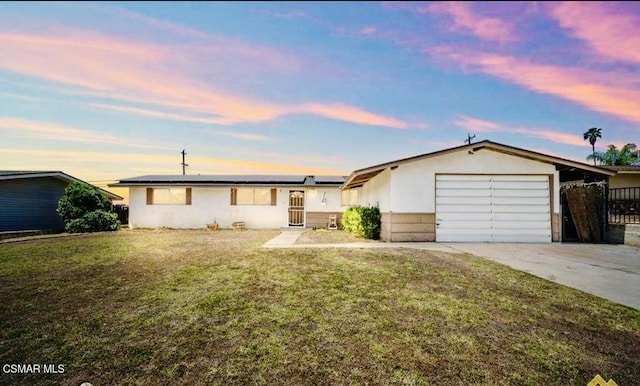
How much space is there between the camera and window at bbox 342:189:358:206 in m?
19.8

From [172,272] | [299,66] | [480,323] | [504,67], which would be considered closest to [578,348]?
[480,323]

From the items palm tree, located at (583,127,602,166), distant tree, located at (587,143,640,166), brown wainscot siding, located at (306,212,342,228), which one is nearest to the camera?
brown wainscot siding, located at (306,212,342,228)

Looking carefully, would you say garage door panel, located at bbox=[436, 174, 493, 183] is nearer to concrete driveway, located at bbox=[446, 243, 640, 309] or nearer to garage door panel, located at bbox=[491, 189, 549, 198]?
garage door panel, located at bbox=[491, 189, 549, 198]

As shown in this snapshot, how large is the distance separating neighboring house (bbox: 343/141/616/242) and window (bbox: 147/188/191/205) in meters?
13.4

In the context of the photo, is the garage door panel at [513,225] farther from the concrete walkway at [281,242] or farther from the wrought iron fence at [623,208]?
the concrete walkway at [281,242]

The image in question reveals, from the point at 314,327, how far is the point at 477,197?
31.7ft

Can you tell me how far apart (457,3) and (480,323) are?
3.99 m

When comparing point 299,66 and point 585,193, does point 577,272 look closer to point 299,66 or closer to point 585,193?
point 585,193

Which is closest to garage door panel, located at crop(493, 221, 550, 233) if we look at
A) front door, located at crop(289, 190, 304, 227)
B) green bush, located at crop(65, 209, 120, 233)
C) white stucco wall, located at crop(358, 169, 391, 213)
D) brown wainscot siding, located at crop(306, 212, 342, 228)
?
white stucco wall, located at crop(358, 169, 391, 213)

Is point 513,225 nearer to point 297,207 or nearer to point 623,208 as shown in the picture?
point 623,208

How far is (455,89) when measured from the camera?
484 inches

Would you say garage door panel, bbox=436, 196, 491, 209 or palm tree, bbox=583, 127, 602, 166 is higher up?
palm tree, bbox=583, 127, 602, 166

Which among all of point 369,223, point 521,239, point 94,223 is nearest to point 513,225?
point 521,239

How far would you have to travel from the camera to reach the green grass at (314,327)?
2.74 metres
